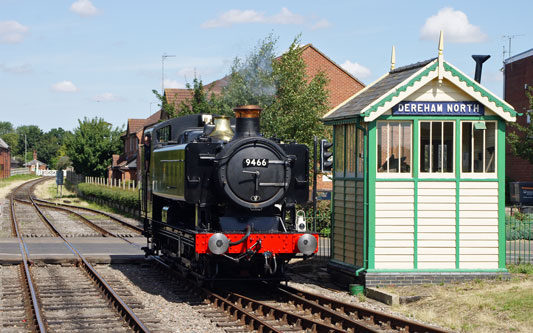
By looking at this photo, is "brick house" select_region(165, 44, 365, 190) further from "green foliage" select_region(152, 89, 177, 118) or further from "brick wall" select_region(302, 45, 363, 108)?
"green foliage" select_region(152, 89, 177, 118)

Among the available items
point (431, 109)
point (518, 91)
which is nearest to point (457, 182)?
point (431, 109)

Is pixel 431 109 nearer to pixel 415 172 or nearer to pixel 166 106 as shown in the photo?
pixel 415 172

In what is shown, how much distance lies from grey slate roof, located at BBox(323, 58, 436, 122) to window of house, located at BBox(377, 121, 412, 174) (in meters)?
0.60

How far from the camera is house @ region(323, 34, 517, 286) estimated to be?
13.1 metres

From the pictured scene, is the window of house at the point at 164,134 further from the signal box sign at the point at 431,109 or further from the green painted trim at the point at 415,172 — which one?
the green painted trim at the point at 415,172

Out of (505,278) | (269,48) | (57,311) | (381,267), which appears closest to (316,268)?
(381,267)

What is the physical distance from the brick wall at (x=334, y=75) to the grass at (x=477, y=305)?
96.1 feet

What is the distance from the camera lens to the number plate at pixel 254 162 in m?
12.5

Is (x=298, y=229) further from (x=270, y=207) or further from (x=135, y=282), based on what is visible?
(x=135, y=282)

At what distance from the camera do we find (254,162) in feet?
41.0

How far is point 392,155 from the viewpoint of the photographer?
13352mm

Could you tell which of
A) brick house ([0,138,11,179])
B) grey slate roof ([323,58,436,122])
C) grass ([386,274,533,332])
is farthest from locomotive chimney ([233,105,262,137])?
brick house ([0,138,11,179])

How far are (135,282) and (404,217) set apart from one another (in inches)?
231

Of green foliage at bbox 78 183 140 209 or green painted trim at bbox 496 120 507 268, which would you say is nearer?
green painted trim at bbox 496 120 507 268
